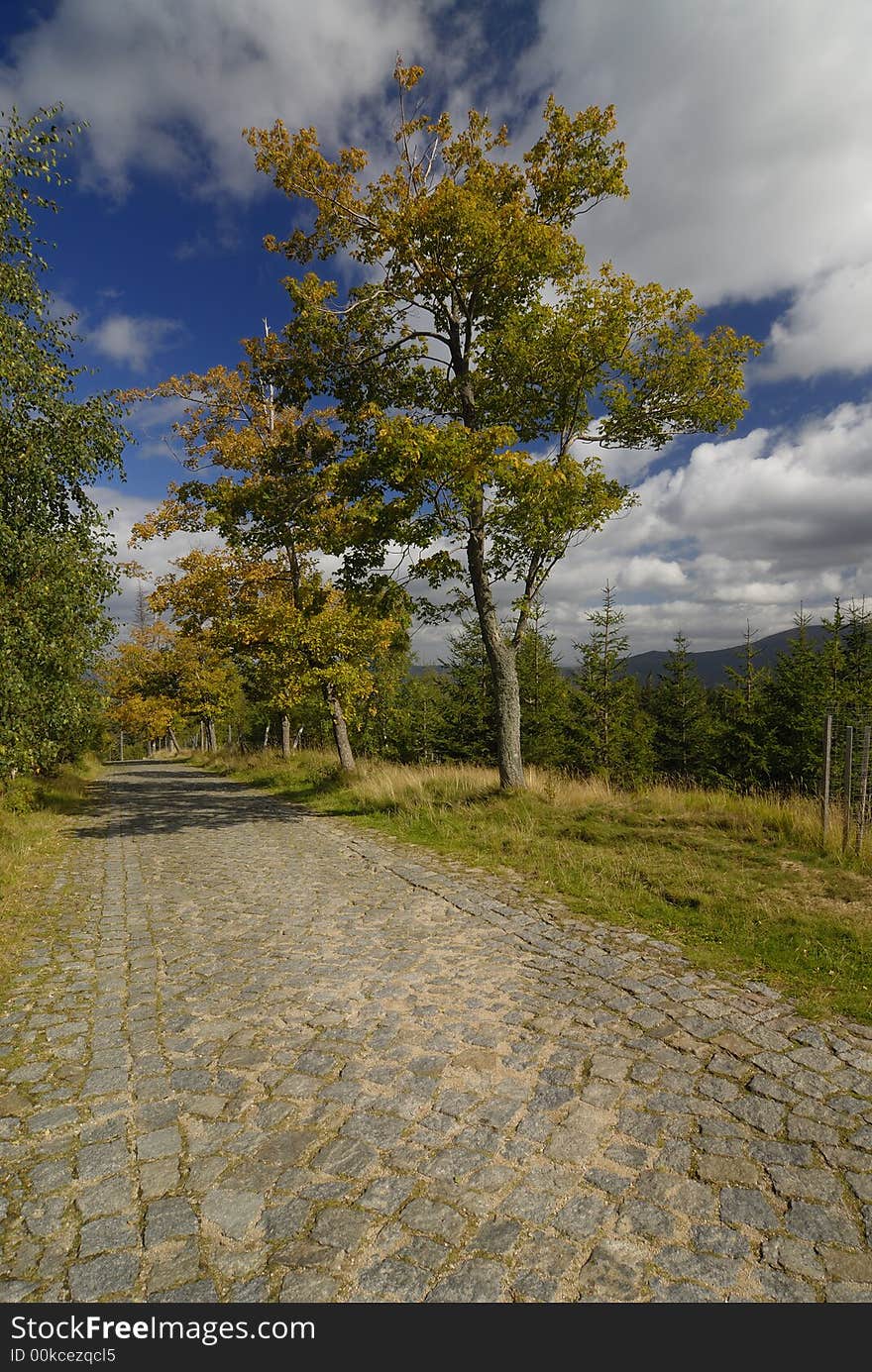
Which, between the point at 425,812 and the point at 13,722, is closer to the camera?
the point at 13,722

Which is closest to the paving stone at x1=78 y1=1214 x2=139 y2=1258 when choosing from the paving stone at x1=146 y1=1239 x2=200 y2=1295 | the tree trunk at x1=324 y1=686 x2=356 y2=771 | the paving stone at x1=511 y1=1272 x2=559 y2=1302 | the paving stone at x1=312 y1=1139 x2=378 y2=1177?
the paving stone at x1=146 y1=1239 x2=200 y2=1295

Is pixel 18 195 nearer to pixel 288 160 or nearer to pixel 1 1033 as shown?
pixel 288 160

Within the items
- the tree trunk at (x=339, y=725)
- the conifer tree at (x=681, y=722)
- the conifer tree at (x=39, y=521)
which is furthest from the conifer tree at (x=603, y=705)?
the conifer tree at (x=39, y=521)

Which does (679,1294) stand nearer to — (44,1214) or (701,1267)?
(701,1267)

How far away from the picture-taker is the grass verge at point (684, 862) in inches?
212

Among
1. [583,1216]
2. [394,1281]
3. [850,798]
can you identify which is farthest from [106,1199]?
[850,798]

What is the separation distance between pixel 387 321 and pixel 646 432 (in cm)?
515

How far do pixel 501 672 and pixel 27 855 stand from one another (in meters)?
8.46

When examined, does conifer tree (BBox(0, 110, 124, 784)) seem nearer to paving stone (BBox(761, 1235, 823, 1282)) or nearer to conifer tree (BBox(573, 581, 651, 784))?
paving stone (BBox(761, 1235, 823, 1282))

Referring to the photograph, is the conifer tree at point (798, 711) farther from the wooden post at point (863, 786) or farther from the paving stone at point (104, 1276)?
the paving stone at point (104, 1276)

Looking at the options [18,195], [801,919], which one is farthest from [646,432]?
[18,195]

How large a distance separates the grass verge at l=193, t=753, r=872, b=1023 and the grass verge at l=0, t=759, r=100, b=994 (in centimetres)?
539

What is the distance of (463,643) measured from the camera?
27062 mm

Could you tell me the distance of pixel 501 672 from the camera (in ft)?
39.9
